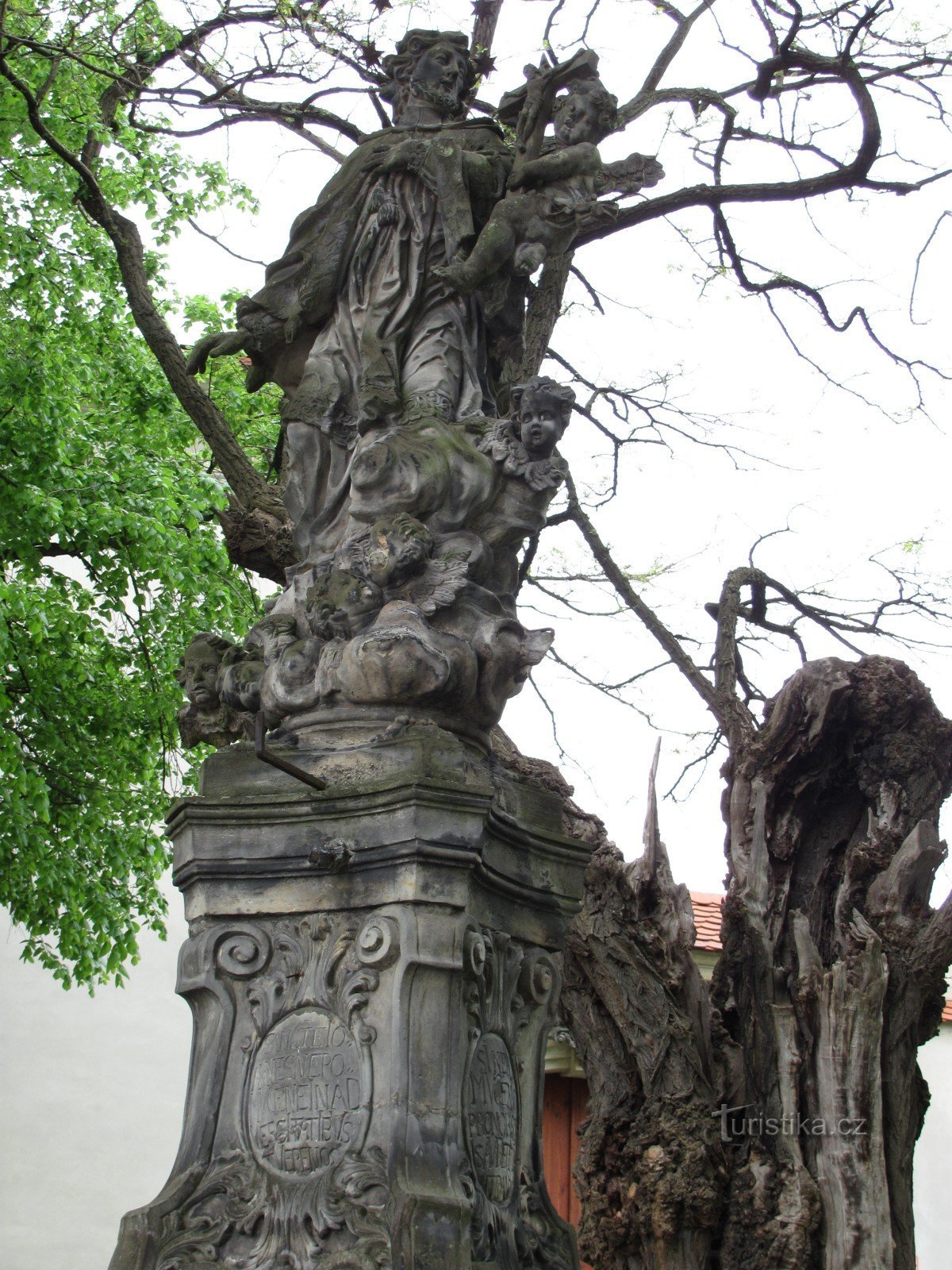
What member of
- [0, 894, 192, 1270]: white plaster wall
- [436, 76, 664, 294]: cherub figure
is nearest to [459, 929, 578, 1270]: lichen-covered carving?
[436, 76, 664, 294]: cherub figure

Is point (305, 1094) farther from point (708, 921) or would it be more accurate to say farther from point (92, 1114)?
point (92, 1114)

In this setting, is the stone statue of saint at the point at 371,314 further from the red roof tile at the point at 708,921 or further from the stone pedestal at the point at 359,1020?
the red roof tile at the point at 708,921

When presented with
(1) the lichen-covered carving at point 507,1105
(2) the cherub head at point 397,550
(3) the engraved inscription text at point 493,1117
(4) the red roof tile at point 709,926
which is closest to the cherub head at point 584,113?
(2) the cherub head at point 397,550

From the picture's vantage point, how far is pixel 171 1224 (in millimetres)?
3637

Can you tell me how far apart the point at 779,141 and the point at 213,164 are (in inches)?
195

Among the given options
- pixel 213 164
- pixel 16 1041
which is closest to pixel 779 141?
pixel 213 164

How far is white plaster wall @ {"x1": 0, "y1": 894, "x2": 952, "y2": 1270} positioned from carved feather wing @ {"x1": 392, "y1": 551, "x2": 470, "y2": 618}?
32.9 feet

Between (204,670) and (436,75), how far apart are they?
2.53 metres

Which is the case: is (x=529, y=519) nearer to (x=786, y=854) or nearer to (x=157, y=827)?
(x=786, y=854)

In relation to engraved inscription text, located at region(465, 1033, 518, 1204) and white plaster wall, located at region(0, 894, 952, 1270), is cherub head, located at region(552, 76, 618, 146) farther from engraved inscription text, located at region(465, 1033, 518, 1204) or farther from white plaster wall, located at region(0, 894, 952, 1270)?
white plaster wall, located at region(0, 894, 952, 1270)

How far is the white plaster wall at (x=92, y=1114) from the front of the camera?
13336mm

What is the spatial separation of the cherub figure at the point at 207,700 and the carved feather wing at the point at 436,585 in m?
0.72

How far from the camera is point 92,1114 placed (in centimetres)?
1415

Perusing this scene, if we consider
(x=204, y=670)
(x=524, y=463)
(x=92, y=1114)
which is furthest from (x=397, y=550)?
(x=92, y=1114)
